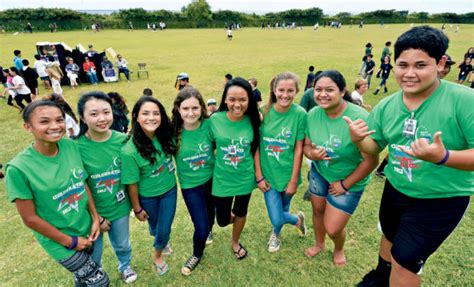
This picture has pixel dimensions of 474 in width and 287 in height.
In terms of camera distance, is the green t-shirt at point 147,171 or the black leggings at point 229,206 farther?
the black leggings at point 229,206

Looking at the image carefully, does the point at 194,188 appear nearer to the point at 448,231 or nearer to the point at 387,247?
the point at 387,247

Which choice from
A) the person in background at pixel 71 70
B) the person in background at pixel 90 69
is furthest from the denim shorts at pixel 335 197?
the person in background at pixel 90 69

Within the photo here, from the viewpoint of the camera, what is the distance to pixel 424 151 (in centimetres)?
173

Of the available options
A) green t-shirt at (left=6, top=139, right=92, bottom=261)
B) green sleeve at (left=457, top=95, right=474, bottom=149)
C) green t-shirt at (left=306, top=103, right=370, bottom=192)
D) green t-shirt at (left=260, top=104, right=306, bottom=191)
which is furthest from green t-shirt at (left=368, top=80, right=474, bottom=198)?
green t-shirt at (left=6, top=139, right=92, bottom=261)

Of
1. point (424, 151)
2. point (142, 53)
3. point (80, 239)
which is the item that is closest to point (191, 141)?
point (80, 239)

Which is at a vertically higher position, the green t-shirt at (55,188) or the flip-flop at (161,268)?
the green t-shirt at (55,188)

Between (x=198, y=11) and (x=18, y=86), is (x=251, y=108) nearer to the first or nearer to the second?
(x=18, y=86)

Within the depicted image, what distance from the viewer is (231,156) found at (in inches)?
119

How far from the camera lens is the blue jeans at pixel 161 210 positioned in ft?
9.75

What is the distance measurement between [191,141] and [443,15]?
3173 inches

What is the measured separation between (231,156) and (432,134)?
1850 mm

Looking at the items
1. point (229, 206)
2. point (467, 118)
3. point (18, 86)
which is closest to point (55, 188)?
point (229, 206)

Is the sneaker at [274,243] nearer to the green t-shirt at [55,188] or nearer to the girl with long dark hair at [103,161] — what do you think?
the girl with long dark hair at [103,161]

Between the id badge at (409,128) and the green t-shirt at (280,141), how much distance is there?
3.70 ft
